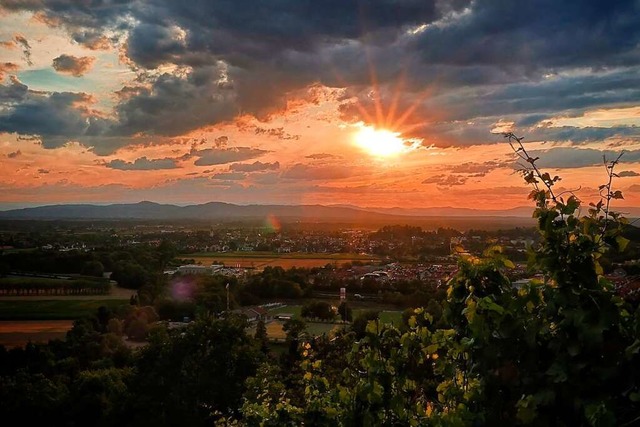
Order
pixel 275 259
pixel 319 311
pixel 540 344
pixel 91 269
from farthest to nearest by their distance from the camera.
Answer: pixel 275 259 → pixel 91 269 → pixel 319 311 → pixel 540 344

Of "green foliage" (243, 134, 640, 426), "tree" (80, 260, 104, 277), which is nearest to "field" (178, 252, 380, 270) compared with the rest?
"tree" (80, 260, 104, 277)

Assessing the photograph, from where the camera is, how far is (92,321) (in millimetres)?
33000

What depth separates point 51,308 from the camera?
36.8 m

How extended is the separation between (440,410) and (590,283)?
1.54 m

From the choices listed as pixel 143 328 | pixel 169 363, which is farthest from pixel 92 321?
pixel 169 363

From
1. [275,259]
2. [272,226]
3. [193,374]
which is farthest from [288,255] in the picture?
[272,226]

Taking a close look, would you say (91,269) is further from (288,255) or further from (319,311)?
(288,255)

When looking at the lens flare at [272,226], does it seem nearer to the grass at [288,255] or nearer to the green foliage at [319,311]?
the grass at [288,255]

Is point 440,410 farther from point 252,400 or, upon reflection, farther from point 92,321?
point 92,321

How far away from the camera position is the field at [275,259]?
6044cm

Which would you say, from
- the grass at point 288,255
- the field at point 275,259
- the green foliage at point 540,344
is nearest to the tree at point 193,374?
the green foliage at point 540,344

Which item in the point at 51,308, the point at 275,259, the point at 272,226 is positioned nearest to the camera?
the point at 51,308

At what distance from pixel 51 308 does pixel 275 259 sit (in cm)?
3170

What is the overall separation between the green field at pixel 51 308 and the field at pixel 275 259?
69.5 feet
